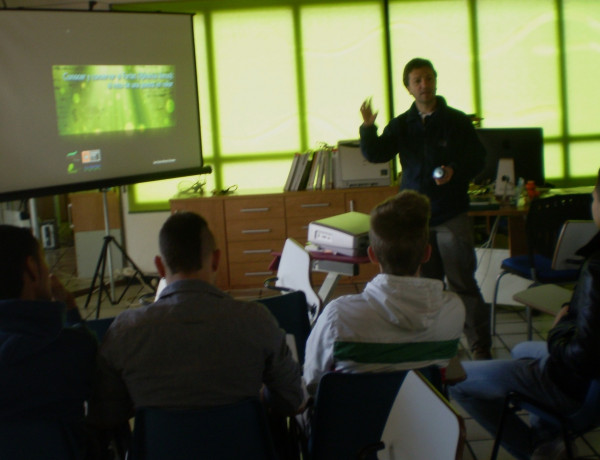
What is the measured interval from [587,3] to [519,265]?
319 cm

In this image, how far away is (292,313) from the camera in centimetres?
252

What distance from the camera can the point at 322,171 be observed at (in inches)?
Answer: 220

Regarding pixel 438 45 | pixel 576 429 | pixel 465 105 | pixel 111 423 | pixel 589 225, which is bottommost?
pixel 576 429

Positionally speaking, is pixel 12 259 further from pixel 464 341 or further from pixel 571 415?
pixel 464 341

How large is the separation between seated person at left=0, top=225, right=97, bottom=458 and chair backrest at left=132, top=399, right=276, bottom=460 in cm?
22

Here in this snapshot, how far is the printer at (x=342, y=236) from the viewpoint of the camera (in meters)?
3.10

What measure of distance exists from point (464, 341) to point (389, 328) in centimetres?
235

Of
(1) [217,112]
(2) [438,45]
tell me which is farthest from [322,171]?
(2) [438,45]

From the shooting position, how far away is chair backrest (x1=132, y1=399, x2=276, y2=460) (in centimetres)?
157

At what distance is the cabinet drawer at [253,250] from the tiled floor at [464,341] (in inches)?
10.2

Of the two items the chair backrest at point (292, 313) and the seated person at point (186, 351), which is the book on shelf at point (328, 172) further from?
the seated person at point (186, 351)

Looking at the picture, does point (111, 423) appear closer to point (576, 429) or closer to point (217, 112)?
point (576, 429)

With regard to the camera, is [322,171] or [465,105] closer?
[322,171]

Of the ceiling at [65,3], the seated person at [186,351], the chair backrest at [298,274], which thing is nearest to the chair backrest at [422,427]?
the seated person at [186,351]
